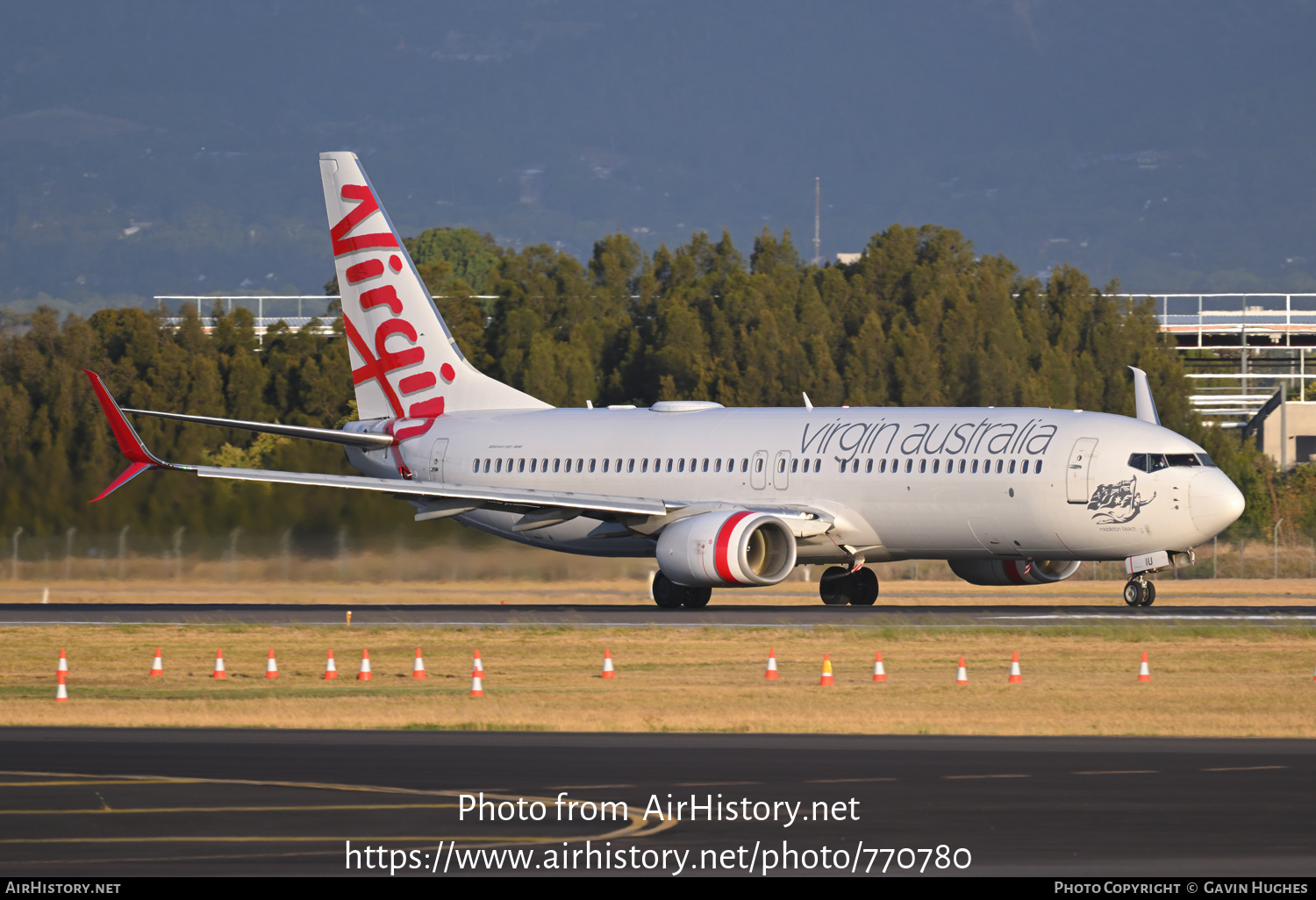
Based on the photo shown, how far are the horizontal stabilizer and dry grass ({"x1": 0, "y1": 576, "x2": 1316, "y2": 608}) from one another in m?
3.37

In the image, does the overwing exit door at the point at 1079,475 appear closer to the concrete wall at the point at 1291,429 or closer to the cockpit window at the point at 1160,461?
the cockpit window at the point at 1160,461

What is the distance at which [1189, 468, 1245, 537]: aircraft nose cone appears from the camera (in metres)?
37.2

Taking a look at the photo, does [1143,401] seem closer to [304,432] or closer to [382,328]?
[382,328]

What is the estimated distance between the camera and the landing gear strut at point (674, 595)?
42.5 metres

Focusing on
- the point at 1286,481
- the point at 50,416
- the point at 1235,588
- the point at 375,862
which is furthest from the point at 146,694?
the point at 1286,481

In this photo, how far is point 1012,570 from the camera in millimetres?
41812

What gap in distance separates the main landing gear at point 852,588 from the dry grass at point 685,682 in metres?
8.41

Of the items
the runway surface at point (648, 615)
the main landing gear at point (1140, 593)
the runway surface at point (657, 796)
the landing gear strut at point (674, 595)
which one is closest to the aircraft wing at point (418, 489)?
the landing gear strut at point (674, 595)

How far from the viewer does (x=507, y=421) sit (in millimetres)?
47188

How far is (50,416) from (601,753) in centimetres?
6307

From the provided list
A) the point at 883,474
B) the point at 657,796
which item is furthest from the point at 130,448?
the point at 657,796
